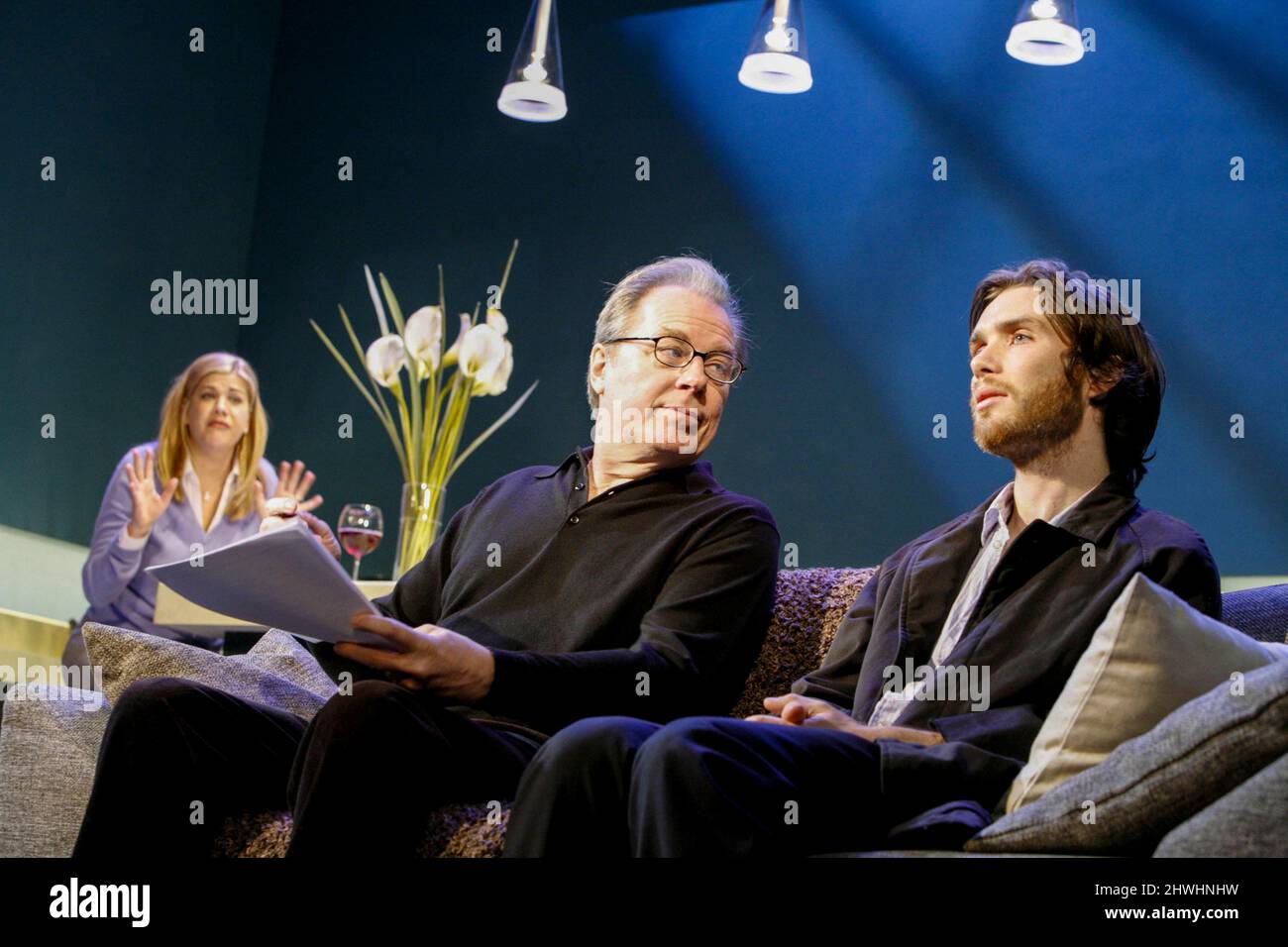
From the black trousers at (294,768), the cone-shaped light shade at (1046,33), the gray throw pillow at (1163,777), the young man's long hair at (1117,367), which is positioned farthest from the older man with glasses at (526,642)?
the cone-shaped light shade at (1046,33)

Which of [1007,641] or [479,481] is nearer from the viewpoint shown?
[1007,641]

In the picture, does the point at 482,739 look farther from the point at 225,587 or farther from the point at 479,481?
the point at 479,481

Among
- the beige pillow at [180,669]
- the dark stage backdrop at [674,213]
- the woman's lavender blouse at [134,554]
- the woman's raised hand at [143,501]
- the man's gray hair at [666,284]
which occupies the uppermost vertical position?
the dark stage backdrop at [674,213]

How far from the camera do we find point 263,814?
80.1 inches

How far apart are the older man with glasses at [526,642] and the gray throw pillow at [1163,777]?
2.28 ft

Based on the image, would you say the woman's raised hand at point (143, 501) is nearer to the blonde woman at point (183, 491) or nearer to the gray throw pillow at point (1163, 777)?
the blonde woman at point (183, 491)

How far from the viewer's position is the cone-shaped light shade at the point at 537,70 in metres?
3.89

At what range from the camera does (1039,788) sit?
1.64 meters

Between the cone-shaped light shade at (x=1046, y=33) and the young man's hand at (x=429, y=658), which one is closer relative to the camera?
the young man's hand at (x=429, y=658)

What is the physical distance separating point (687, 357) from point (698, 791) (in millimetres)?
1176
